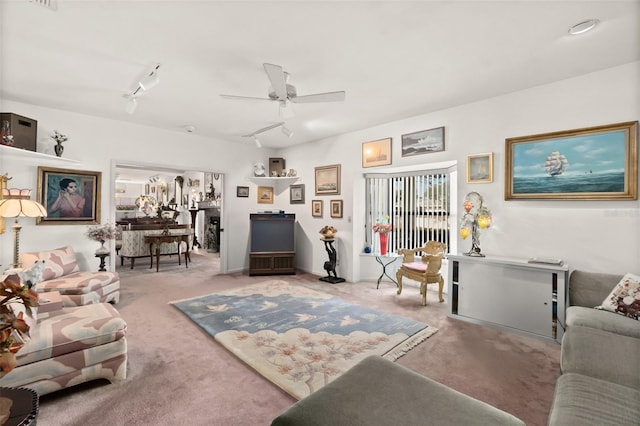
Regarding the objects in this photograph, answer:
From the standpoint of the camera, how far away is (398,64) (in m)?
2.81

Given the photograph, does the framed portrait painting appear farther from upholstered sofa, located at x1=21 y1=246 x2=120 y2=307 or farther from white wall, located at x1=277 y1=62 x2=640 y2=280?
white wall, located at x1=277 y1=62 x2=640 y2=280

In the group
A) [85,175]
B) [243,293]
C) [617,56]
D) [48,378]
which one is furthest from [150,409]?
[617,56]

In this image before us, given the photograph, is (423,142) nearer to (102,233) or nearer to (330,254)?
(330,254)

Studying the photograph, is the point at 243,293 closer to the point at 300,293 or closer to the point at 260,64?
the point at 300,293

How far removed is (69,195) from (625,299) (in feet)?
21.5

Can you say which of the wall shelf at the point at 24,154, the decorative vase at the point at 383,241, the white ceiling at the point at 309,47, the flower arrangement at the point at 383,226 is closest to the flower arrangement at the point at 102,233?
the wall shelf at the point at 24,154

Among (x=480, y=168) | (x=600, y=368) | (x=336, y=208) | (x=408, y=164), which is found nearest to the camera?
(x=600, y=368)

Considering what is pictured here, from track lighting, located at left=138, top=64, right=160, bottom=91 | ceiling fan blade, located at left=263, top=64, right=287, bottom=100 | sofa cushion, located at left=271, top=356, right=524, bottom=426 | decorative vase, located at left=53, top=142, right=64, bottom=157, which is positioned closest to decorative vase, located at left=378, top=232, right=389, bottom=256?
ceiling fan blade, located at left=263, top=64, right=287, bottom=100

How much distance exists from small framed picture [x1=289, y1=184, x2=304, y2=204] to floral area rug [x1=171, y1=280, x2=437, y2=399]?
242cm

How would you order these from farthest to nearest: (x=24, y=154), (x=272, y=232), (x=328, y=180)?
(x=272, y=232) < (x=328, y=180) < (x=24, y=154)

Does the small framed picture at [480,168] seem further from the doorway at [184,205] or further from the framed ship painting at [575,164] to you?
the doorway at [184,205]

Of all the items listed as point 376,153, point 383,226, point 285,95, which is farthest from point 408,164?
point 285,95

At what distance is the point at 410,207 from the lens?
5.34m

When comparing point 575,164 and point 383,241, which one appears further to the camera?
point 383,241
